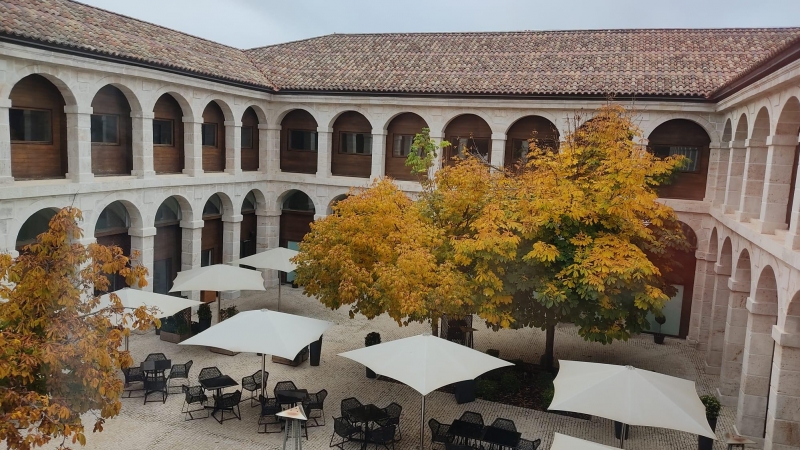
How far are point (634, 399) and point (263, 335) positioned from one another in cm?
894

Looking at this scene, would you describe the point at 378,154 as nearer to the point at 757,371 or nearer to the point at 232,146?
the point at 232,146

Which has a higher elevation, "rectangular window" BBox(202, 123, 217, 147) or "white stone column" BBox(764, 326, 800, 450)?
"rectangular window" BBox(202, 123, 217, 147)

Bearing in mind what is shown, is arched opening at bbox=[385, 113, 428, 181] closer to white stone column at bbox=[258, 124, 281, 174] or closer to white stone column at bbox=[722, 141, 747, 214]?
white stone column at bbox=[258, 124, 281, 174]

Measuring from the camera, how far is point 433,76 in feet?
90.7

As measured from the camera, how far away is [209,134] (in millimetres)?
27359

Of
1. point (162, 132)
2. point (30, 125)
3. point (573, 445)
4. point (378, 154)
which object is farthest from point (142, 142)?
point (573, 445)

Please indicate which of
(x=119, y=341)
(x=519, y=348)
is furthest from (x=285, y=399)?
(x=519, y=348)

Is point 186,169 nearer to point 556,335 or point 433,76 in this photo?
point 433,76

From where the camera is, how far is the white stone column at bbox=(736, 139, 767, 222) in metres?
17.4

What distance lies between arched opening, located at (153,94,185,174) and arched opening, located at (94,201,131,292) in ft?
7.24

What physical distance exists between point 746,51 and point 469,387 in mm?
18488

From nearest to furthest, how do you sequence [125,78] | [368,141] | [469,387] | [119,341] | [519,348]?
[119,341]
[469,387]
[125,78]
[519,348]
[368,141]

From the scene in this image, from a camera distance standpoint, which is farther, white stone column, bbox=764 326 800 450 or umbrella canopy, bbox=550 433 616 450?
white stone column, bbox=764 326 800 450

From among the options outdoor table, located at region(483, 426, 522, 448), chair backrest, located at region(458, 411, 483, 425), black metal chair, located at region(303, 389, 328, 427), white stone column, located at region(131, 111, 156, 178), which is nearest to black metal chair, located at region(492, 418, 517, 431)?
outdoor table, located at region(483, 426, 522, 448)
